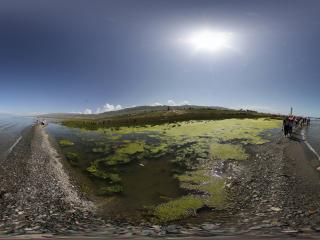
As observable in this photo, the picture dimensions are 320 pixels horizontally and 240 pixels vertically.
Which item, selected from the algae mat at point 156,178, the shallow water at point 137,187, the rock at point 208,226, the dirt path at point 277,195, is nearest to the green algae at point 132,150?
the algae mat at point 156,178

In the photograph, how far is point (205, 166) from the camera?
30906 millimetres

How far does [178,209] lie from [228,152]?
20.7 m

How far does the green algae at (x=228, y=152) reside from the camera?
3509 centimetres

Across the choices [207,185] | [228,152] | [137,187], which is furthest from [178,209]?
[228,152]

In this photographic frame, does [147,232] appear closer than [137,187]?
Yes

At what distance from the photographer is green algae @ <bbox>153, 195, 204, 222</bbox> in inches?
692

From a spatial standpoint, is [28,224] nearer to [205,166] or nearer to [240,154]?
[205,166]

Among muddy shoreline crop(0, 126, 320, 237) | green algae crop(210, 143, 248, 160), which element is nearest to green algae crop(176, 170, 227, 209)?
muddy shoreline crop(0, 126, 320, 237)

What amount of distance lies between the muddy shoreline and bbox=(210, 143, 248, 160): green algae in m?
3.11

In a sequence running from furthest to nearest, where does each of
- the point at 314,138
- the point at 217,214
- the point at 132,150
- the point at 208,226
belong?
the point at 314,138, the point at 132,150, the point at 217,214, the point at 208,226

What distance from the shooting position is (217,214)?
708 inches

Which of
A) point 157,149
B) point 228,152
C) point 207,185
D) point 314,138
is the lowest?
point 207,185

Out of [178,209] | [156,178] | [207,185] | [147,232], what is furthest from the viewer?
[156,178]

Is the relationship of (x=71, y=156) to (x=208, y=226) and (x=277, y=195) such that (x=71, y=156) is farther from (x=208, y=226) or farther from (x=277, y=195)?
(x=208, y=226)
